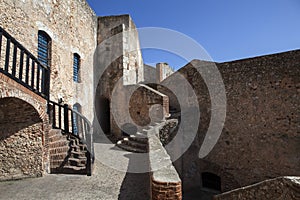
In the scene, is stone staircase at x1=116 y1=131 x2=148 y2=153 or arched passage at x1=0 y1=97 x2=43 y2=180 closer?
arched passage at x1=0 y1=97 x2=43 y2=180

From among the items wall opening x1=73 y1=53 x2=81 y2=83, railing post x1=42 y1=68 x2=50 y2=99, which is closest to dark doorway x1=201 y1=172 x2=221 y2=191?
railing post x1=42 y1=68 x2=50 y2=99

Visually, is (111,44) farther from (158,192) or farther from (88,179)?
(158,192)

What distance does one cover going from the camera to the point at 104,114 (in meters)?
12.9

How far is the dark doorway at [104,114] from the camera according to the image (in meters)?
12.5

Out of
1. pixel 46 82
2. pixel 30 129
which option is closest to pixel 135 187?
pixel 30 129

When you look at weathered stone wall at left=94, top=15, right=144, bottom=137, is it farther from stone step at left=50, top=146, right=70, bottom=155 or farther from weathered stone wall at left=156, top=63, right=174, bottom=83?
stone step at left=50, top=146, right=70, bottom=155

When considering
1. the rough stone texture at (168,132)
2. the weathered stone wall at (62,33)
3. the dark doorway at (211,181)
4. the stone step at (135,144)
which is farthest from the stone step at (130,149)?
the dark doorway at (211,181)

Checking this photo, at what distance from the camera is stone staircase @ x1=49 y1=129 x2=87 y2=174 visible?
523 centimetres

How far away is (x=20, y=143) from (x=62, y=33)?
601 centimetres

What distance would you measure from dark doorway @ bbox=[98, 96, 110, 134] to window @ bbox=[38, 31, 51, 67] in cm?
470

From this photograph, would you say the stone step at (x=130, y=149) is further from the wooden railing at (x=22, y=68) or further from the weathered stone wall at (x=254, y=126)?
the wooden railing at (x=22, y=68)

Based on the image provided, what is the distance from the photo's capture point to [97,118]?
12047 mm

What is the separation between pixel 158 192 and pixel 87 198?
69.0 inches

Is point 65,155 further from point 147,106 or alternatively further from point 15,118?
point 147,106
